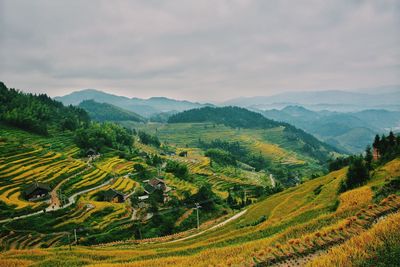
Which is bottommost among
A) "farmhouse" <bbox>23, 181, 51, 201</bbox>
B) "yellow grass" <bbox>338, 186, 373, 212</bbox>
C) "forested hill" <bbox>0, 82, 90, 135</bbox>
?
"farmhouse" <bbox>23, 181, 51, 201</bbox>

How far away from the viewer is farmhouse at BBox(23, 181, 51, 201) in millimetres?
53125

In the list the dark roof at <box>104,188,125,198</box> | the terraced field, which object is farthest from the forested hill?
the dark roof at <box>104,188,125,198</box>

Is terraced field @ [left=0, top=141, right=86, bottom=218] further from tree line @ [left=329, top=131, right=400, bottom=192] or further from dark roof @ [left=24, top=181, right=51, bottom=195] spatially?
tree line @ [left=329, top=131, right=400, bottom=192]

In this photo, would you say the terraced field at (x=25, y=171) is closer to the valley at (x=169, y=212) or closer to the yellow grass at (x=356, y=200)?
the valley at (x=169, y=212)

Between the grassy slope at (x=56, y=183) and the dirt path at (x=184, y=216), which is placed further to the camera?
the dirt path at (x=184, y=216)

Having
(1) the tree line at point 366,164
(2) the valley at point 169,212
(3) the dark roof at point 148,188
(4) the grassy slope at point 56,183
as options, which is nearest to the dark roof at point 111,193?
(2) the valley at point 169,212

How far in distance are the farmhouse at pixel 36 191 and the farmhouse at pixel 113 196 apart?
34.6ft

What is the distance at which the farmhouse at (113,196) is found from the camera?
191ft

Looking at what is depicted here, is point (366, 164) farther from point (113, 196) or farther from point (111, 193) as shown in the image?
point (111, 193)

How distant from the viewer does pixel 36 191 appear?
54.1 metres

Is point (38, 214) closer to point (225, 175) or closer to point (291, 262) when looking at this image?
point (291, 262)

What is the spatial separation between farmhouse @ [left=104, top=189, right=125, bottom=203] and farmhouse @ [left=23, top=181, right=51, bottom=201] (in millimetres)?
10548

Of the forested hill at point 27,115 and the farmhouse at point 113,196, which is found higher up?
the forested hill at point 27,115

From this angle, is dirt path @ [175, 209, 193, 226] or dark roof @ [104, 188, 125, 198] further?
dark roof @ [104, 188, 125, 198]
